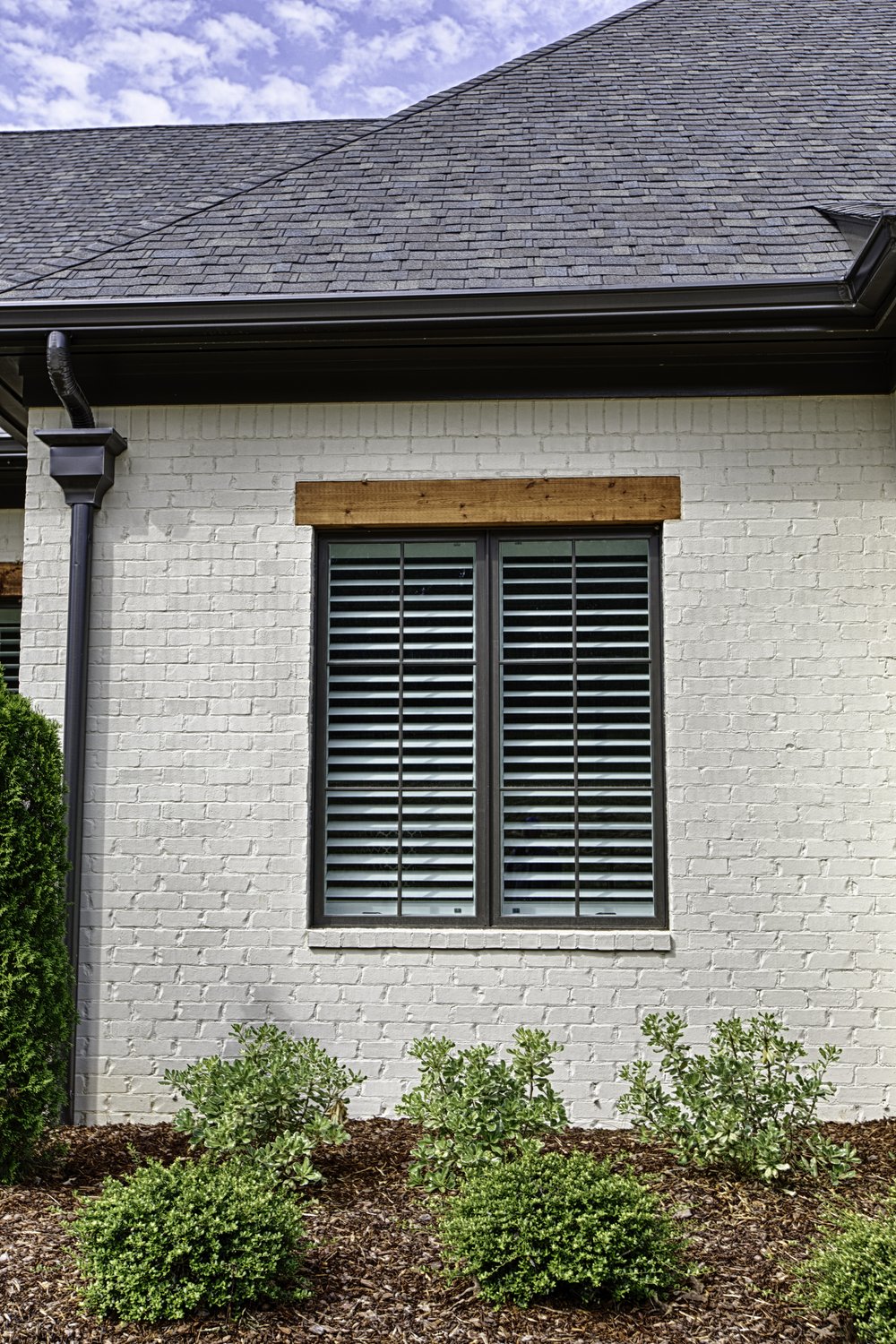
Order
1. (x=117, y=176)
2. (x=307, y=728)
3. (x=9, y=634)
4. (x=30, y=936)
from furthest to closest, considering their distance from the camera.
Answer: (x=117, y=176) < (x=9, y=634) < (x=307, y=728) < (x=30, y=936)

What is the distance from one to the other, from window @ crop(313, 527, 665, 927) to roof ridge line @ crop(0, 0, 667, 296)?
1.91 m

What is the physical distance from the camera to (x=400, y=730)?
216 inches

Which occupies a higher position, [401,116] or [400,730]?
[401,116]

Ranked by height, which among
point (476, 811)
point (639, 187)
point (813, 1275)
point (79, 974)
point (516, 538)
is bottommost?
point (813, 1275)

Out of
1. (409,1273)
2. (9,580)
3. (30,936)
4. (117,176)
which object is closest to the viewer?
(409,1273)

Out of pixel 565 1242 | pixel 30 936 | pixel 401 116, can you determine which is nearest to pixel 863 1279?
pixel 565 1242

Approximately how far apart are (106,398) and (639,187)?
3044 millimetres

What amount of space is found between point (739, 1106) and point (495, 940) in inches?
49.8

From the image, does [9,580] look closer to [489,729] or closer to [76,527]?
[76,527]

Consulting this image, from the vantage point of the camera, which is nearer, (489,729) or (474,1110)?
(474,1110)

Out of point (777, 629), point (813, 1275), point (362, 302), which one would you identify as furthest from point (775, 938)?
point (362, 302)

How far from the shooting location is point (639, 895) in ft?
17.5

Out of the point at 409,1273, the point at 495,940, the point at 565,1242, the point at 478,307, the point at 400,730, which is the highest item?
the point at 478,307

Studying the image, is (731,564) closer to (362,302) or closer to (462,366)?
(462,366)
